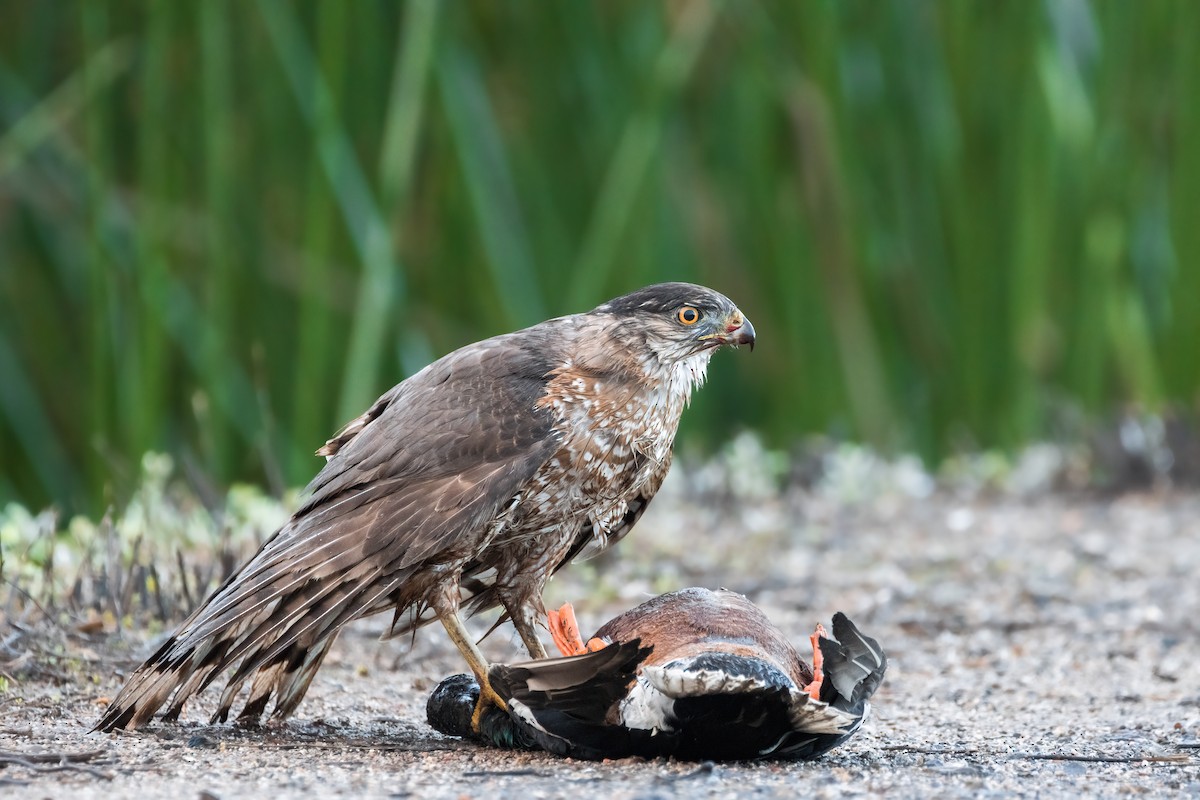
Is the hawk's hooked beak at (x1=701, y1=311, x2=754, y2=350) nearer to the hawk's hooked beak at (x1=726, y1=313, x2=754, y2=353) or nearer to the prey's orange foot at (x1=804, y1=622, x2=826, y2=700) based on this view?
the hawk's hooked beak at (x1=726, y1=313, x2=754, y2=353)

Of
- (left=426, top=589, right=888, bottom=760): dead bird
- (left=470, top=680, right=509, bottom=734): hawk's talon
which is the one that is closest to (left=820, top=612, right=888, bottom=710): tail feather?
(left=426, top=589, right=888, bottom=760): dead bird

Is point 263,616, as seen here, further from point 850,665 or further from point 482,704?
point 850,665

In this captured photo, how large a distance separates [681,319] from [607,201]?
343 centimetres

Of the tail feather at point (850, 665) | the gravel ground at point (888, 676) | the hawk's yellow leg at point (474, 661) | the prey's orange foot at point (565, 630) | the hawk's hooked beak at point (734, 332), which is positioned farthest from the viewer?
the hawk's hooked beak at point (734, 332)

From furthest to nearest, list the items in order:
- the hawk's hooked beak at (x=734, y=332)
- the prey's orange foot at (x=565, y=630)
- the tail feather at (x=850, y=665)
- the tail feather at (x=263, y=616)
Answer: the hawk's hooked beak at (x=734, y=332) < the prey's orange foot at (x=565, y=630) < the tail feather at (x=263, y=616) < the tail feather at (x=850, y=665)

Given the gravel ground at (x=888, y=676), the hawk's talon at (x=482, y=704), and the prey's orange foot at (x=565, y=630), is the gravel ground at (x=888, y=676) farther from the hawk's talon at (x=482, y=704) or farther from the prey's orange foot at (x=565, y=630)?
the prey's orange foot at (x=565, y=630)

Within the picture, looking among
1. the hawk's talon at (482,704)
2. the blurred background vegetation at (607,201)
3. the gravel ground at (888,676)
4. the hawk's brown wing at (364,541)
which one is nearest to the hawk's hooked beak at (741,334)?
the hawk's brown wing at (364,541)

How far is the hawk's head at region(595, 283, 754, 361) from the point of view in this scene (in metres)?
3.63

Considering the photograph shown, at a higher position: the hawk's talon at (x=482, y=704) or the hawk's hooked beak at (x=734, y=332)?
the hawk's hooked beak at (x=734, y=332)

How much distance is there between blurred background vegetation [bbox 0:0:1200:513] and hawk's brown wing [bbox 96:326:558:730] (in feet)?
9.51

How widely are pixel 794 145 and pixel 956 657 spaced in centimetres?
396

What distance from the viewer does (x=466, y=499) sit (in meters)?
3.18

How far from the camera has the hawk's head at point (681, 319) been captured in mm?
3631

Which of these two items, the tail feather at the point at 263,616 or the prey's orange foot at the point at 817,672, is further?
the tail feather at the point at 263,616
